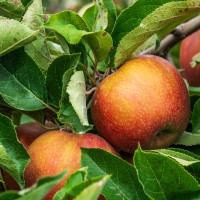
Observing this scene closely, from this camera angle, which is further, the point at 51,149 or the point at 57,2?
the point at 57,2

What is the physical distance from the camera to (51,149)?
1.10m

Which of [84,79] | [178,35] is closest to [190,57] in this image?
[178,35]

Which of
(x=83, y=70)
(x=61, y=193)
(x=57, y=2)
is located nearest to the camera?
(x=61, y=193)

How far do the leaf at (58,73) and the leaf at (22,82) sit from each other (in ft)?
0.07

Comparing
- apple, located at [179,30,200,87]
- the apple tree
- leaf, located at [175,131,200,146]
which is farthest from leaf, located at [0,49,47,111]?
apple, located at [179,30,200,87]

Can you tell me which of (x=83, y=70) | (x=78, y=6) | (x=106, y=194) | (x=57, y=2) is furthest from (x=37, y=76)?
(x=57, y=2)

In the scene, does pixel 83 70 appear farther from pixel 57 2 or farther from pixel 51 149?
pixel 57 2

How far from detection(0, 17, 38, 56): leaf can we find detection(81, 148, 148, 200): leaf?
26 cm

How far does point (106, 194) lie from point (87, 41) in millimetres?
324

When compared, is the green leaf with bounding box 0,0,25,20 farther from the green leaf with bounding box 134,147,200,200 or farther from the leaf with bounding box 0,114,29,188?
the green leaf with bounding box 134,147,200,200

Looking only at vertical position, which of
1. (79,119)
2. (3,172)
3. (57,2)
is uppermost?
(79,119)

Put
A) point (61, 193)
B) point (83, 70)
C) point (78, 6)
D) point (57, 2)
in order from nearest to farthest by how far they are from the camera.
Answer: point (61, 193)
point (83, 70)
point (78, 6)
point (57, 2)

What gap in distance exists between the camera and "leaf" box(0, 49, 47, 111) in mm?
1178

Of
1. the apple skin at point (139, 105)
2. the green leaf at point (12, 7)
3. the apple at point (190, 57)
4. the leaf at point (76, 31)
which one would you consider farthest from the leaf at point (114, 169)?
the apple at point (190, 57)
